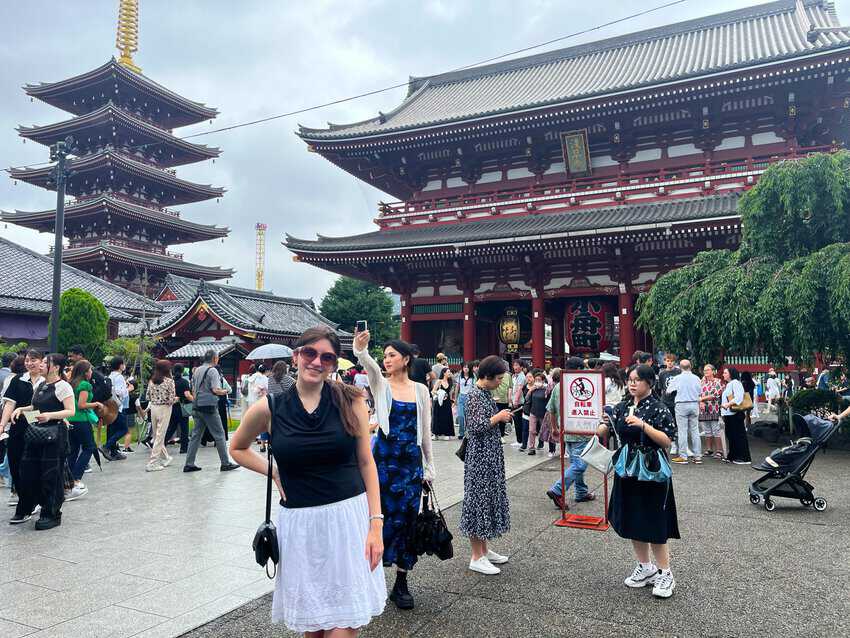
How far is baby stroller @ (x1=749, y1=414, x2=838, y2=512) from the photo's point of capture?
6410 mm

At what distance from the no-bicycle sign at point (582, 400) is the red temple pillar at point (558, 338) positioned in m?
13.4

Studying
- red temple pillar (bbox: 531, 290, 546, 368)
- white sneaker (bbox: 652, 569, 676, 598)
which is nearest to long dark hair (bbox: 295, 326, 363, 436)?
white sneaker (bbox: 652, 569, 676, 598)

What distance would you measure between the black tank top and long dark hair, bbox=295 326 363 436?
0.10ft

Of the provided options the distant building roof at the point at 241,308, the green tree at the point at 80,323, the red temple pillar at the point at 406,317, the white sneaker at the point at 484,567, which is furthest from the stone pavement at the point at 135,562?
the distant building roof at the point at 241,308

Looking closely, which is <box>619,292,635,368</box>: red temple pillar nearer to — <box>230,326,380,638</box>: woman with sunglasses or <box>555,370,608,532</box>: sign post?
<box>555,370,608,532</box>: sign post

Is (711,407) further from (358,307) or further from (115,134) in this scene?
(358,307)

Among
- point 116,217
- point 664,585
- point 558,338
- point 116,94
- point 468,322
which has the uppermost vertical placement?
point 116,94

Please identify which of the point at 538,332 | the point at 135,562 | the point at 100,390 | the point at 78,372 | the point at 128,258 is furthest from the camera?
the point at 128,258

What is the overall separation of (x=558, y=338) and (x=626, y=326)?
3.97 meters

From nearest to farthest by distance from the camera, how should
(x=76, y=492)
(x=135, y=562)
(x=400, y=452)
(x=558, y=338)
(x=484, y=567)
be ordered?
(x=400, y=452) < (x=484, y=567) < (x=135, y=562) < (x=76, y=492) < (x=558, y=338)

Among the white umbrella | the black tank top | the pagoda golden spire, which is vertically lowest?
the black tank top

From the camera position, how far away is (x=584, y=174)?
57.8 feet

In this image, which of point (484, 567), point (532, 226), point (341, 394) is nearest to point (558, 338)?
point (532, 226)

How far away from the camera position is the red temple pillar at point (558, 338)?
20.1 meters
